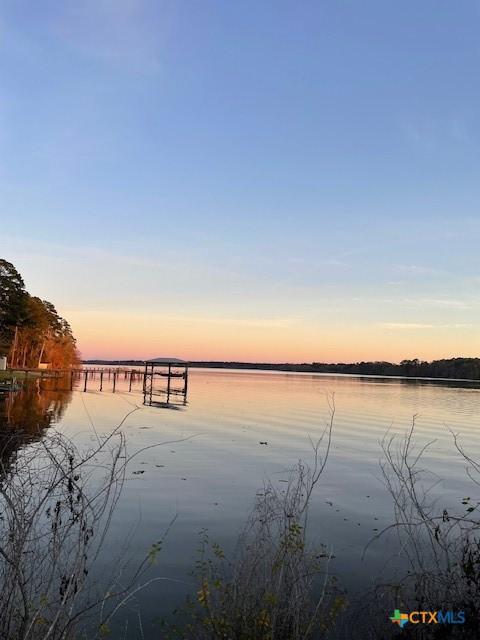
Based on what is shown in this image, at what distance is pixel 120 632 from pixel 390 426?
35.4 metres

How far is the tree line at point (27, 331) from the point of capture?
270ft

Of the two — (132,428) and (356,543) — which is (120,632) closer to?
(356,543)

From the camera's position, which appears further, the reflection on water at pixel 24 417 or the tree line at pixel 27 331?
the tree line at pixel 27 331

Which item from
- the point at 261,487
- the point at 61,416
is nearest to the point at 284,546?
the point at 261,487

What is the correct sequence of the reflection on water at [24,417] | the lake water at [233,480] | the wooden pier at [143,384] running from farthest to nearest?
the wooden pier at [143,384] < the reflection on water at [24,417] < the lake water at [233,480]

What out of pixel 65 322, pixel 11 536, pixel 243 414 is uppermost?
pixel 65 322

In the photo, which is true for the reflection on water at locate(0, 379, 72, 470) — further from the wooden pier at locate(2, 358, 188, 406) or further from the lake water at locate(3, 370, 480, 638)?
the wooden pier at locate(2, 358, 188, 406)

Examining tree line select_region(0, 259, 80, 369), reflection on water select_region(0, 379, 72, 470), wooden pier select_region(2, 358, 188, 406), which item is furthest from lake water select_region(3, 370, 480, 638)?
tree line select_region(0, 259, 80, 369)

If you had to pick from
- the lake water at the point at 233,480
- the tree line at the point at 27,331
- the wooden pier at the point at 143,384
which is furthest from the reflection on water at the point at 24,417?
the tree line at the point at 27,331

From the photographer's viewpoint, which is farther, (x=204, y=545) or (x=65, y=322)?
(x=65, y=322)

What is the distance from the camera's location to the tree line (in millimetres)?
82188

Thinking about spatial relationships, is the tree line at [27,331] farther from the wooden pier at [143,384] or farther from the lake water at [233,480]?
the lake water at [233,480]

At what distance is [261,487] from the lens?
61.3 feet

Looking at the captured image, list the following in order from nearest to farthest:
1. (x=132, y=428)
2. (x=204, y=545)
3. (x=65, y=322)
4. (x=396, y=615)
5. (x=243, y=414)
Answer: (x=396, y=615)
(x=204, y=545)
(x=132, y=428)
(x=243, y=414)
(x=65, y=322)
